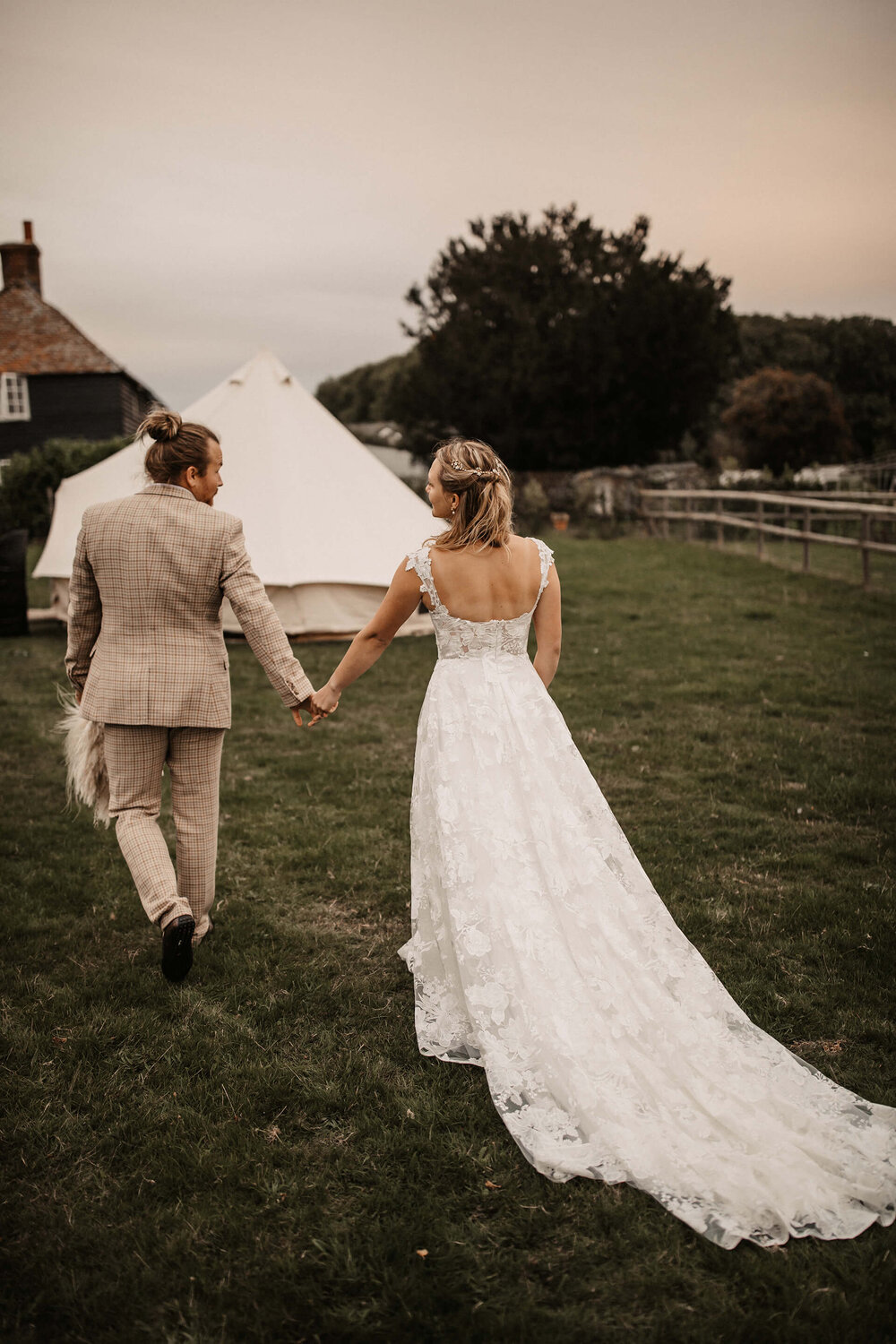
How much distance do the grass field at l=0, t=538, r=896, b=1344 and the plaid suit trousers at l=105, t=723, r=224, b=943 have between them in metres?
0.37

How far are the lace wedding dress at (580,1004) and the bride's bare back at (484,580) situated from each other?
38 mm

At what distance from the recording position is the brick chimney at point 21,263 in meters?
29.6

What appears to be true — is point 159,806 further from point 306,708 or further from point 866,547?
point 866,547

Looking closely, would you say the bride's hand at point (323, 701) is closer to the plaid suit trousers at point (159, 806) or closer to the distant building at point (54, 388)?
the plaid suit trousers at point (159, 806)

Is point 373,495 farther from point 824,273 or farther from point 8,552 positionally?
point 824,273

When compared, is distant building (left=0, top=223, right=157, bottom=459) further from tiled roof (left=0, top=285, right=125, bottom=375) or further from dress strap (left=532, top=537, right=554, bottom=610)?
dress strap (left=532, top=537, right=554, bottom=610)

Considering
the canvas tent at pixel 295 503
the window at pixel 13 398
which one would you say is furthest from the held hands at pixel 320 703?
the window at pixel 13 398

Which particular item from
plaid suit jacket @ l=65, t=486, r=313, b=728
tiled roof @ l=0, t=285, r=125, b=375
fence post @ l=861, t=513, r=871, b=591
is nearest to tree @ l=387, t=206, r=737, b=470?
tiled roof @ l=0, t=285, r=125, b=375

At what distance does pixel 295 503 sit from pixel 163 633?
6995mm

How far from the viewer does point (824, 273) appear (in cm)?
1597

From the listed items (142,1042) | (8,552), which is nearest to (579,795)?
(142,1042)

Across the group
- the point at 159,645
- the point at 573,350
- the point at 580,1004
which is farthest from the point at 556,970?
the point at 573,350

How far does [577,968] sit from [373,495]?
851 centimetres

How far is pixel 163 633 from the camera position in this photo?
3.22 m
